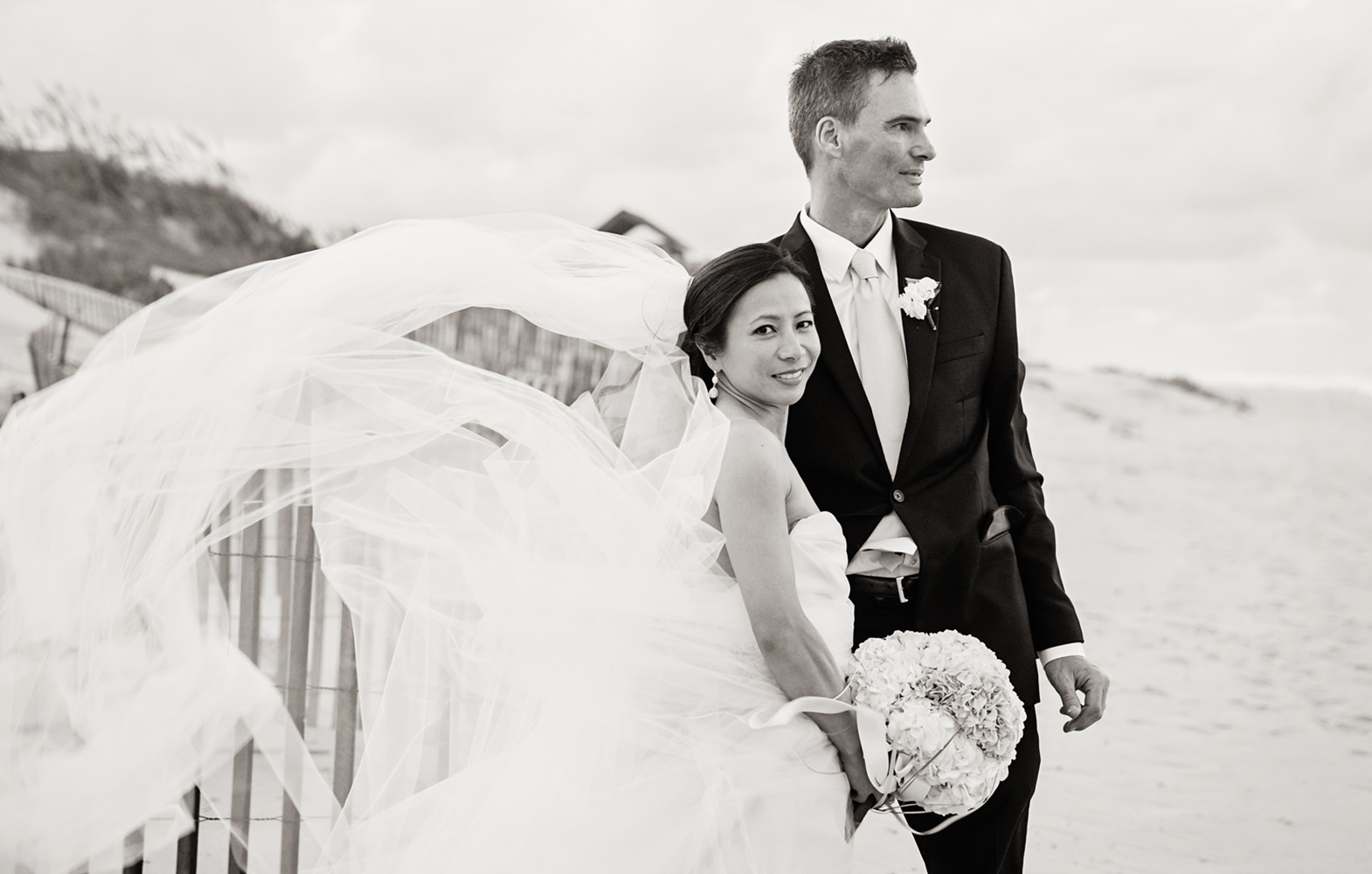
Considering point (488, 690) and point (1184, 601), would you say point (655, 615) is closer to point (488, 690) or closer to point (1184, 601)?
point (488, 690)

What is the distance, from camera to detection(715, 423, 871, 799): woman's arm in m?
2.33

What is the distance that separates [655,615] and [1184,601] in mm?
10965

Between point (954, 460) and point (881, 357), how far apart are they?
0.31m

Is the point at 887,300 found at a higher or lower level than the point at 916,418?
higher

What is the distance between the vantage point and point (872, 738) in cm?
233

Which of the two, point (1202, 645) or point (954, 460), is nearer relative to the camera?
point (954, 460)

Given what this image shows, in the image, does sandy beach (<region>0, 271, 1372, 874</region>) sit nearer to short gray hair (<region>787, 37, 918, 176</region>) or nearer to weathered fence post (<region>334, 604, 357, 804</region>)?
weathered fence post (<region>334, 604, 357, 804</region>)

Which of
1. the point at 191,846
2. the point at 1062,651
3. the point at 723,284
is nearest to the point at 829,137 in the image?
the point at 723,284

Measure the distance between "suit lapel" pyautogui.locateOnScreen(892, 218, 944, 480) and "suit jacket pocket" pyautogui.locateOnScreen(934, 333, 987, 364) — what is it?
2cm

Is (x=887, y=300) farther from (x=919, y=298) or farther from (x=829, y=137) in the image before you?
(x=829, y=137)

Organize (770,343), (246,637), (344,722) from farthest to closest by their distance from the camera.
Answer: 1. (344,722)
2. (246,637)
3. (770,343)

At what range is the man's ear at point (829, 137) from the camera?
2.98 m

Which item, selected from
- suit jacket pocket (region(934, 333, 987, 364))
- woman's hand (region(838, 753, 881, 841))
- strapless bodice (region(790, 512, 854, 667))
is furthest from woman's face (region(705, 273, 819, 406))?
woman's hand (region(838, 753, 881, 841))

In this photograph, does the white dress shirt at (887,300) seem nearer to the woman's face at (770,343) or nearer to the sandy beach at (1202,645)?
the woman's face at (770,343)
